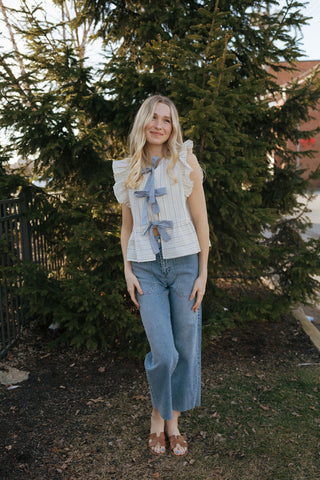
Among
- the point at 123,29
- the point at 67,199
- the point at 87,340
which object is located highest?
the point at 123,29

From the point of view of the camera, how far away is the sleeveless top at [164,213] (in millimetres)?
2445

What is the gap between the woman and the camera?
2463 mm

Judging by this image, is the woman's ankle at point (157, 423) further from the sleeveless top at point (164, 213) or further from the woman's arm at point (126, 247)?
the sleeveless top at point (164, 213)

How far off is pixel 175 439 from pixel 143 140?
193 centimetres

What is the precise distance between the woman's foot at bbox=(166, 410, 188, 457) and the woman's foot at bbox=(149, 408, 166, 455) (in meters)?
0.05

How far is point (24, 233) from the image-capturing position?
14.6 ft

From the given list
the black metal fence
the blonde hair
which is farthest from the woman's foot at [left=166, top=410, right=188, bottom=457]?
the black metal fence

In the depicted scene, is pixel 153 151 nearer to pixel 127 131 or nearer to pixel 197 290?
pixel 197 290

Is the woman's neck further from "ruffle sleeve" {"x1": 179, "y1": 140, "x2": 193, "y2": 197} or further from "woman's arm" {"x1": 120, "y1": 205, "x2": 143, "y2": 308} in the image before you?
"woman's arm" {"x1": 120, "y1": 205, "x2": 143, "y2": 308}

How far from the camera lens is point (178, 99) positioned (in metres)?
3.90

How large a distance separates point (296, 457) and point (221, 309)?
1783mm

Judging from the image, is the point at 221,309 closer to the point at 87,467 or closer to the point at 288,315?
the point at 288,315

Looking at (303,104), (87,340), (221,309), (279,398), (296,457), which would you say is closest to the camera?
(296,457)

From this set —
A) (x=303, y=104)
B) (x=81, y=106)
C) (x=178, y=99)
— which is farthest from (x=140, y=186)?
(x=303, y=104)
